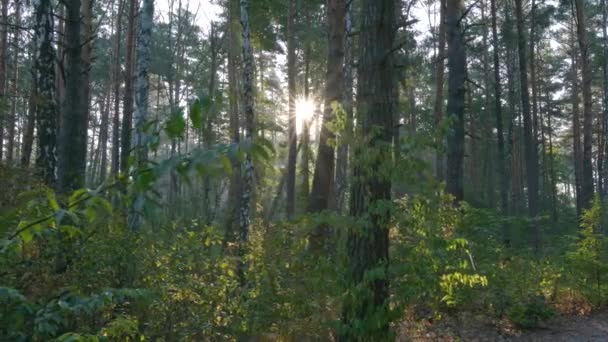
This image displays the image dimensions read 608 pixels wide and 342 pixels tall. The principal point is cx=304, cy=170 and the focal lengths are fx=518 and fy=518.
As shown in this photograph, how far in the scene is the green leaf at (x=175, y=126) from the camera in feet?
4.68

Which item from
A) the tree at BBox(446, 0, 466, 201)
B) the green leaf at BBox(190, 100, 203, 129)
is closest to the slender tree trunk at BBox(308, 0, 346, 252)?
the tree at BBox(446, 0, 466, 201)

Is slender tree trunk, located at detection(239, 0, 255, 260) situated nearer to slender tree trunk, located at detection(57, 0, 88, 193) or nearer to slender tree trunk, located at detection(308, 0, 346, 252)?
slender tree trunk, located at detection(308, 0, 346, 252)

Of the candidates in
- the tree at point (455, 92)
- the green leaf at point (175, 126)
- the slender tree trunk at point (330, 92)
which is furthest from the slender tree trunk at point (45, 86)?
the green leaf at point (175, 126)

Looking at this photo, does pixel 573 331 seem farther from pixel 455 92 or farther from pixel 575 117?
pixel 575 117

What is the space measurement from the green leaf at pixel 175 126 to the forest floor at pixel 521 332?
6.66m

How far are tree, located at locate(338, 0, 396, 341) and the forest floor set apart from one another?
10.6 ft

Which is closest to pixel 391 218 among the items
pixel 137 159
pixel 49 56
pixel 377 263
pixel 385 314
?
pixel 377 263

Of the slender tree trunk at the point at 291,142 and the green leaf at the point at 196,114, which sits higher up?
the slender tree trunk at the point at 291,142

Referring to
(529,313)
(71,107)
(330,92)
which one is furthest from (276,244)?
(330,92)

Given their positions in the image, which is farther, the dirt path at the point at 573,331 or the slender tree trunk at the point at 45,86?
the slender tree trunk at the point at 45,86

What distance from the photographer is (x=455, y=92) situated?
1195cm

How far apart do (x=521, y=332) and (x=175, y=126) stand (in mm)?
8244

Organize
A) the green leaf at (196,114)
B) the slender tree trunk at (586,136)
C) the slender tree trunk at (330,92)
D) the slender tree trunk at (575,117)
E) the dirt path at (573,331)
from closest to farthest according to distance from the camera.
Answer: the green leaf at (196,114)
the dirt path at (573,331)
the slender tree trunk at (330,92)
the slender tree trunk at (586,136)
the slender tree trunk at (575,117)

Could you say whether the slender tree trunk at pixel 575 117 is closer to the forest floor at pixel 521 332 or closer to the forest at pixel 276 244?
the forest at pixel 276 244
